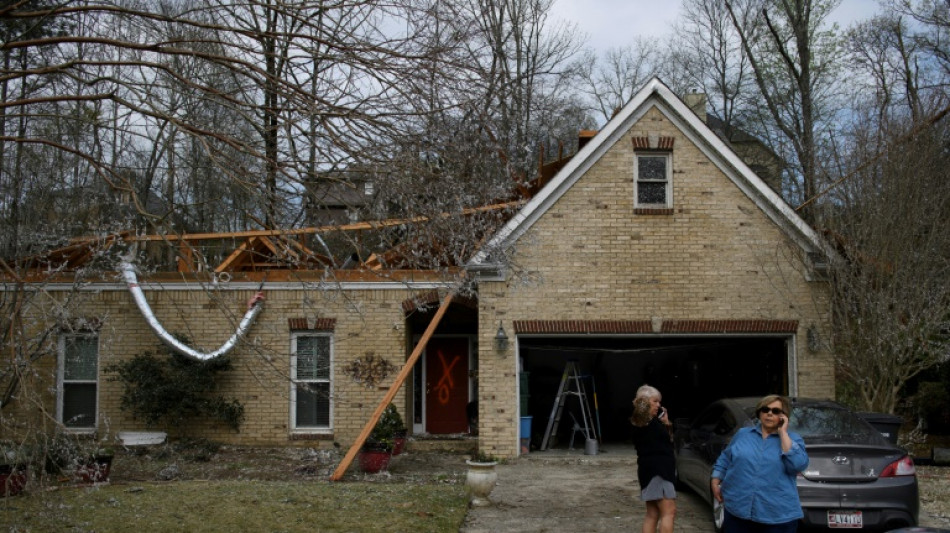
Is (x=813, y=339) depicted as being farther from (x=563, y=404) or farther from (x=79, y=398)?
(x=79, y=398)

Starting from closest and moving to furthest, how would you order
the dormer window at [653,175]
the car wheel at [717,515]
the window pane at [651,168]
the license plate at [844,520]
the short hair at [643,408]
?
1. the short hair at [643,408]
2. the license plate at [844,520]
3. the car wheel at [717,515]
4. the dormer window at [653,175]
5. the window pane at [651,168]

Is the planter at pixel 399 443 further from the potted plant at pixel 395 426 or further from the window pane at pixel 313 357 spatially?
the window pane at pixel 313 357

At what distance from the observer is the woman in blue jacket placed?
6566 millimetres

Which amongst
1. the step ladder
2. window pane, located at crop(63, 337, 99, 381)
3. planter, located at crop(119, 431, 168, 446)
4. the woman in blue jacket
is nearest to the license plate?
the woman in blue jacket

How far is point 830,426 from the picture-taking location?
9.97 meters

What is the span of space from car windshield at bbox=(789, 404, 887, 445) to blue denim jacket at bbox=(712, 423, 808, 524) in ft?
9.29

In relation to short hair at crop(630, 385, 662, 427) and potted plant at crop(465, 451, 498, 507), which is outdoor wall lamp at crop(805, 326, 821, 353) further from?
short hair at crop(630, 385, 662, 427)

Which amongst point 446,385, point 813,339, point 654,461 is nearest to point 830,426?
point 654,461

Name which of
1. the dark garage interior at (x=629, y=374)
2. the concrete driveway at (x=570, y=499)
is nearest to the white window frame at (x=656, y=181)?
the dark garage interior at (x=629, y=374)

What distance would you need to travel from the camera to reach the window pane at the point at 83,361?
17969 millimetres

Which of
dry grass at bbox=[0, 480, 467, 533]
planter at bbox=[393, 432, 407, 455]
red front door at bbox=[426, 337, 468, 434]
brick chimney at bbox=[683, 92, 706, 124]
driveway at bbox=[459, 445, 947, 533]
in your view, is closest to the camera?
dry grass at bbox=[0, 480, 467, 533]

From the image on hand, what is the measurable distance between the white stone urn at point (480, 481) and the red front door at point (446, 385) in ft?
25.5

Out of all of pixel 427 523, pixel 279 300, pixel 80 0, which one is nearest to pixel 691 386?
pixel 279 300

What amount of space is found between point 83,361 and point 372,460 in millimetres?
7036
